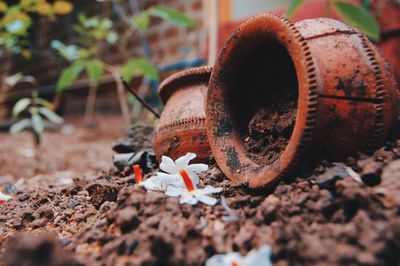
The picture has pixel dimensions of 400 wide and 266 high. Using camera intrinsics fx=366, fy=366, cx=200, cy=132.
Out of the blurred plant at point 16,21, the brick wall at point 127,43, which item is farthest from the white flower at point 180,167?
the brick wall at point 127,43

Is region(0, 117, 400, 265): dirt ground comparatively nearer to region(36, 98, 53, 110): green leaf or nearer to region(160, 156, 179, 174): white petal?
region(160, 156, 179, 174): white petal

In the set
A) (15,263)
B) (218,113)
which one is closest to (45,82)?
(218,113)

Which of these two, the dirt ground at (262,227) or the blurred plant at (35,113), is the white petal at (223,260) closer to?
the dirt ground at (262,227)

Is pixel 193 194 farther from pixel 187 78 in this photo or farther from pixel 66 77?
pixel 66 77

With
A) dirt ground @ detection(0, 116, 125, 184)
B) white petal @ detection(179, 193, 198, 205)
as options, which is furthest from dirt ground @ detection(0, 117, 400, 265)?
dirt ground @ detection(0, 116, 125, 184)

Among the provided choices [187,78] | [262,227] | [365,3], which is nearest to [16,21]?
[187,78]

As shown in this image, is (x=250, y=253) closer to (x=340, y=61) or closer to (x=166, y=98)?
(x=340, y=61)

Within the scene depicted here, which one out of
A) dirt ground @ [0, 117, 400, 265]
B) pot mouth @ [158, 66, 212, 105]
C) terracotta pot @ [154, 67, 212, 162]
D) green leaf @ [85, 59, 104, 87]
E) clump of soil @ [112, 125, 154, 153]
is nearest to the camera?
dirt ground @ [0, 117, 400, 265]
